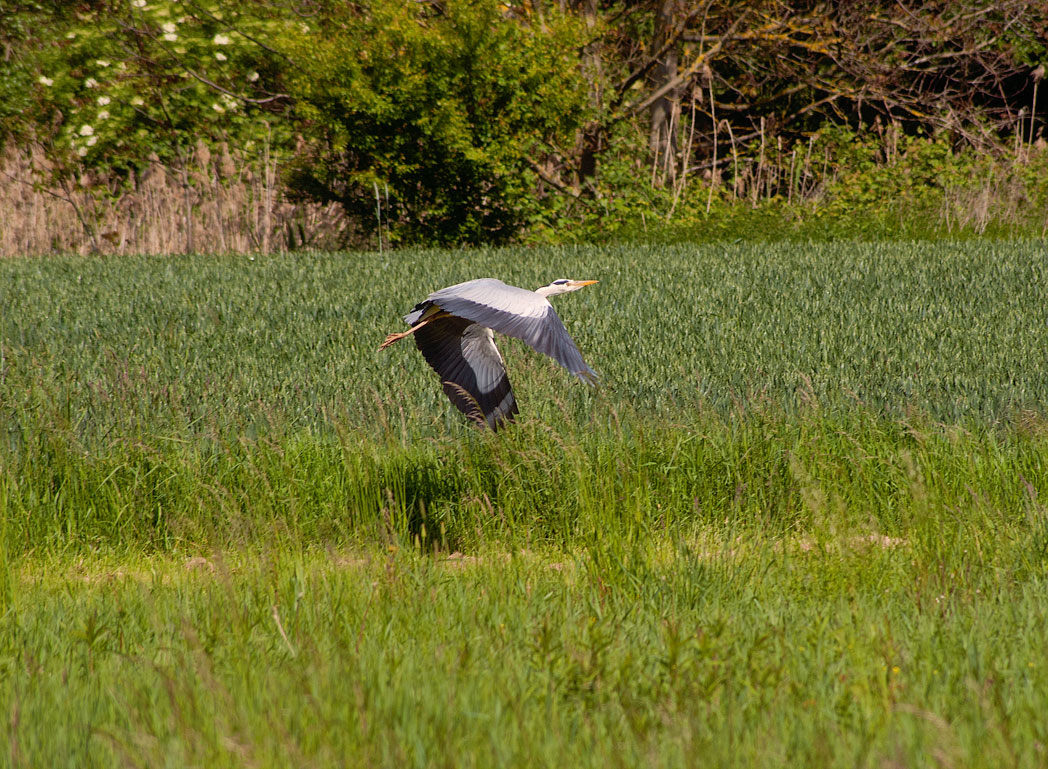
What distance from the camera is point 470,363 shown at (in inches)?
174

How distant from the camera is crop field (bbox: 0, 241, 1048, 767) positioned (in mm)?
2443

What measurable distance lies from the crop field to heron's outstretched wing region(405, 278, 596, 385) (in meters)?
0.55

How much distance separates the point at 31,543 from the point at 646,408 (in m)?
2.77

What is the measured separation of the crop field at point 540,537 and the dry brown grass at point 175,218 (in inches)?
217

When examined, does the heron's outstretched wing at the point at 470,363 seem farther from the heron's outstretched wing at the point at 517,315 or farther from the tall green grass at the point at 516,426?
the heron's outstretched wing at the point at 517,315

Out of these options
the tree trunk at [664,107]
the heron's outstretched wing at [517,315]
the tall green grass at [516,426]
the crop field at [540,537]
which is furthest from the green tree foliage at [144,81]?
the heron's outstretched wing at [517,315]

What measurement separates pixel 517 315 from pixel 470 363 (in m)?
0.86

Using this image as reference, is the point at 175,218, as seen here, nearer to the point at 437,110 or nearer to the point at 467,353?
the point at 437,110

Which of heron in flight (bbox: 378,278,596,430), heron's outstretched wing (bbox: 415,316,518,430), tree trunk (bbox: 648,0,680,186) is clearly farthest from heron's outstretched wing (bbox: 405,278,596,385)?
tree trunk (bbox: 648,0,680,186)

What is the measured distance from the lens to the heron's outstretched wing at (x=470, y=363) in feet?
14.4

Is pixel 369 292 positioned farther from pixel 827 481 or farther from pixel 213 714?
pixel 213 714

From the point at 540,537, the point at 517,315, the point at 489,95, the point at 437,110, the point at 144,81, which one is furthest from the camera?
the point at 144,81

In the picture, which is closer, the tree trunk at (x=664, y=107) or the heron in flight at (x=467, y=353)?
the heron in flight at (x=467, y=353)

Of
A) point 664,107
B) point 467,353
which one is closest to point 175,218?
point 664,107
